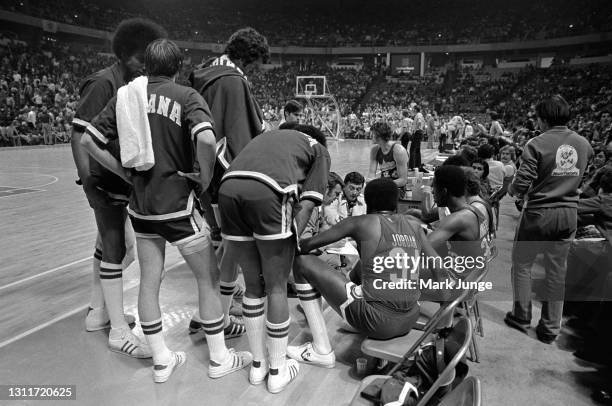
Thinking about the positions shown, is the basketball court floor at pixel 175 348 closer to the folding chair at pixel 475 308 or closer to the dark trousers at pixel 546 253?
the folding chair at pixel 475 308

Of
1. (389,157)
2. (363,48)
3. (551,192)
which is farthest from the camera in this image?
(363,48)

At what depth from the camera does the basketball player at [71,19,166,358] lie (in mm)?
2789

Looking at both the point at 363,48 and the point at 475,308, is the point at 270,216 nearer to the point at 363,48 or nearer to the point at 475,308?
the point at 475,308

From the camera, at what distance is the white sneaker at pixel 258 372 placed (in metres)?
2.56

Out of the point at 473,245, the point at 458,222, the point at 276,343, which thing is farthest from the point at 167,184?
the point at 473,245

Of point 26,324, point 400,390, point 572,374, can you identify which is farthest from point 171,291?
point 572,374

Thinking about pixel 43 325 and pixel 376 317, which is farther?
pixel 43 325

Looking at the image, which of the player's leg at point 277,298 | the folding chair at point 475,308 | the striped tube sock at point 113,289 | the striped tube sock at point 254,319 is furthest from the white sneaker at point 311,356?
the striped tube sock at point 113,289

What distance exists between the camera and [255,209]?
232 centimetres

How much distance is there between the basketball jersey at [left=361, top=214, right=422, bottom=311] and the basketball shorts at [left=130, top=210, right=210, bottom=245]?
0.97 m

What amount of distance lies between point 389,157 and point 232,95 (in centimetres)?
304

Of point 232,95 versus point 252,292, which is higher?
point 232,95

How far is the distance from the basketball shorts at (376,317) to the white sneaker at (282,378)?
1.45 ft

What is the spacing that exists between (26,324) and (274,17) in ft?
140
